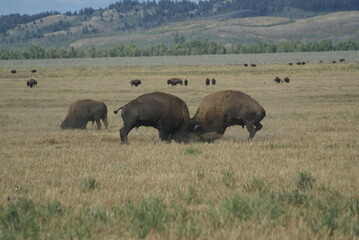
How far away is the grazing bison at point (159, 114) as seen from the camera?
15422 millimetres

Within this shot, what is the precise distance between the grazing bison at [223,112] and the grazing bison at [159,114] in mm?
406

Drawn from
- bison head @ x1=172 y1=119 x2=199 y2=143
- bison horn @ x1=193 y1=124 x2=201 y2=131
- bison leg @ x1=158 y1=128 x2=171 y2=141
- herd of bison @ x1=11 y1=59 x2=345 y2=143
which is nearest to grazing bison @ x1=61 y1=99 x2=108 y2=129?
herd of bison @ x1=11 y1=59 x2=345 y2=143

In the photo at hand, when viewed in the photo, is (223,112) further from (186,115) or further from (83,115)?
(83,115)

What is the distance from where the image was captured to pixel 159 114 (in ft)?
50.6

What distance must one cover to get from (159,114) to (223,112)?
1.86 m

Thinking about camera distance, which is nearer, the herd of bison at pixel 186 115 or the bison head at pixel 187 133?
the herd of bison at pixel 186 115

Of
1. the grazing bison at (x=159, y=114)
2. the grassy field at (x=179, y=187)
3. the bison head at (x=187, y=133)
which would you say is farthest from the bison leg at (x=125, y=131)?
the bison head at (x=187, y=133)

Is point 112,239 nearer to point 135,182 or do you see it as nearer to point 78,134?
point 135,182

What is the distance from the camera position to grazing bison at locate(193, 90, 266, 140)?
16.0 m

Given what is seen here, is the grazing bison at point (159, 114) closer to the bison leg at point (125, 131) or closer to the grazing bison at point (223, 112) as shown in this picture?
the bison leg at point (125, 131)

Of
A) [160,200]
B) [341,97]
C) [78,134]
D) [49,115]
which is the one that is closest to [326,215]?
[160,200]

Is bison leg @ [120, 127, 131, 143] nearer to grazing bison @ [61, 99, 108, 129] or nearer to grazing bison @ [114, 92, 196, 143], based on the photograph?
grazing bison @ [114, 92, 196, 143]

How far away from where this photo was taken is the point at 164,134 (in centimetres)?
1584

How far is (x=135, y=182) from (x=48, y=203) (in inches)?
85.0
